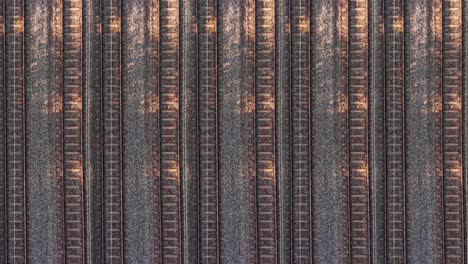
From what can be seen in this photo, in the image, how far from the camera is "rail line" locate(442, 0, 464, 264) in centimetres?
1230

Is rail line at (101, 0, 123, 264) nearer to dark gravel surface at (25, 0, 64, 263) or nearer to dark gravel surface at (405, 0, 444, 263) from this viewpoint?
dark gravel surface at (25, 0, 64, 263)

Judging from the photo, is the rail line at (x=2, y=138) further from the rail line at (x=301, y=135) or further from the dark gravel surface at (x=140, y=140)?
the rail line at (x=301, y=135)

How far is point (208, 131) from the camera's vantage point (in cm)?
1262

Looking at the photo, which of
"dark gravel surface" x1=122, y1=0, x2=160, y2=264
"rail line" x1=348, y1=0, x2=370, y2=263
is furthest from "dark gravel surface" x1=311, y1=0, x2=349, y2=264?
"dark gravel surface" x1=122, y1=0, x2=160, y2=264

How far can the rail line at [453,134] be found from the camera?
12.3m

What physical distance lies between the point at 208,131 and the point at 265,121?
57.8 inches

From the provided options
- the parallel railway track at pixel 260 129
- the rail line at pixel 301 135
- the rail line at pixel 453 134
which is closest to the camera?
the rail line at pixel 453 134

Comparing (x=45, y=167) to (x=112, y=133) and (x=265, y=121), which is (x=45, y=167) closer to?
(x=112, y=133)

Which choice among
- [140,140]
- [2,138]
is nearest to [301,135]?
[140,140]

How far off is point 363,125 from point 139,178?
5796 mm

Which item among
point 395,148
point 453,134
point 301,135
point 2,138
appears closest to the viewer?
point 453,134

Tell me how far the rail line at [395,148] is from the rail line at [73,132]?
778 centimetres

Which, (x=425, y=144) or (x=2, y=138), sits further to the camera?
(x=2, y=138)

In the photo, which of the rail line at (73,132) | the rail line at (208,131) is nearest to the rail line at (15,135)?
the rail line at (73,132)
